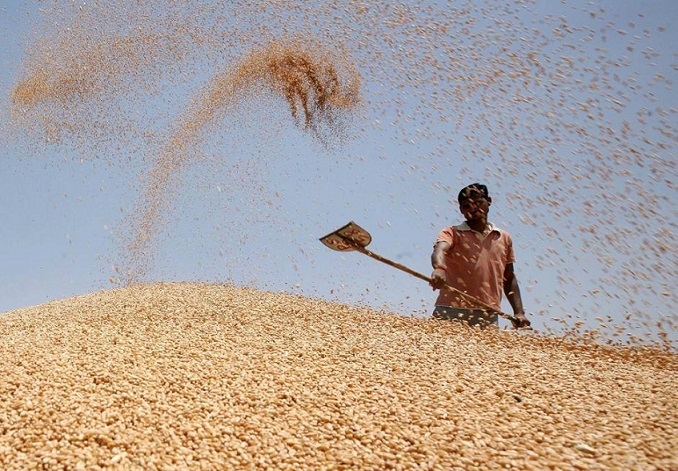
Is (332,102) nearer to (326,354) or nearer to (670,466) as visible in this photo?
(326,354)

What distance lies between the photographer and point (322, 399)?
3248mm

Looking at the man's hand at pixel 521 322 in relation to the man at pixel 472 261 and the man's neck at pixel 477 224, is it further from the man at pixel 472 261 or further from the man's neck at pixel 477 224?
the man's neck at pixel 477 224

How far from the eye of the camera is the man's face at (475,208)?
5.01 meters

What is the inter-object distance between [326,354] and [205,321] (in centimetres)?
138

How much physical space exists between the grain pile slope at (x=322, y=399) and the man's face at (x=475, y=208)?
2.96ft

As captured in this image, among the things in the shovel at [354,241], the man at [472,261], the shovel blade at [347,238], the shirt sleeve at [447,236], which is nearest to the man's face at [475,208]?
the man at [472,261]

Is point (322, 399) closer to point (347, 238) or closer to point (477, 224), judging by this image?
point (347, 238)

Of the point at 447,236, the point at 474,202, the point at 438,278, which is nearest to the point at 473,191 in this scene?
the point at 474,202

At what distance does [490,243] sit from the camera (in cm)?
502

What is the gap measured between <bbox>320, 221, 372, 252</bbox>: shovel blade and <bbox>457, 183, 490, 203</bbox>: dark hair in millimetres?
832

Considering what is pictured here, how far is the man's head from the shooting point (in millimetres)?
5016

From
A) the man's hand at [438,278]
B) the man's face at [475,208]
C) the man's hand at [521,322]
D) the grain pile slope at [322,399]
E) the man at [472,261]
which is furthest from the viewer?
the man's hand at [521,322]

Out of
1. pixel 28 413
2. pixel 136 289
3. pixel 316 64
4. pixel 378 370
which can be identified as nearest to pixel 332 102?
pixel 316 64

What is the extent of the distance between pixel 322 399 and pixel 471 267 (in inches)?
82.8
